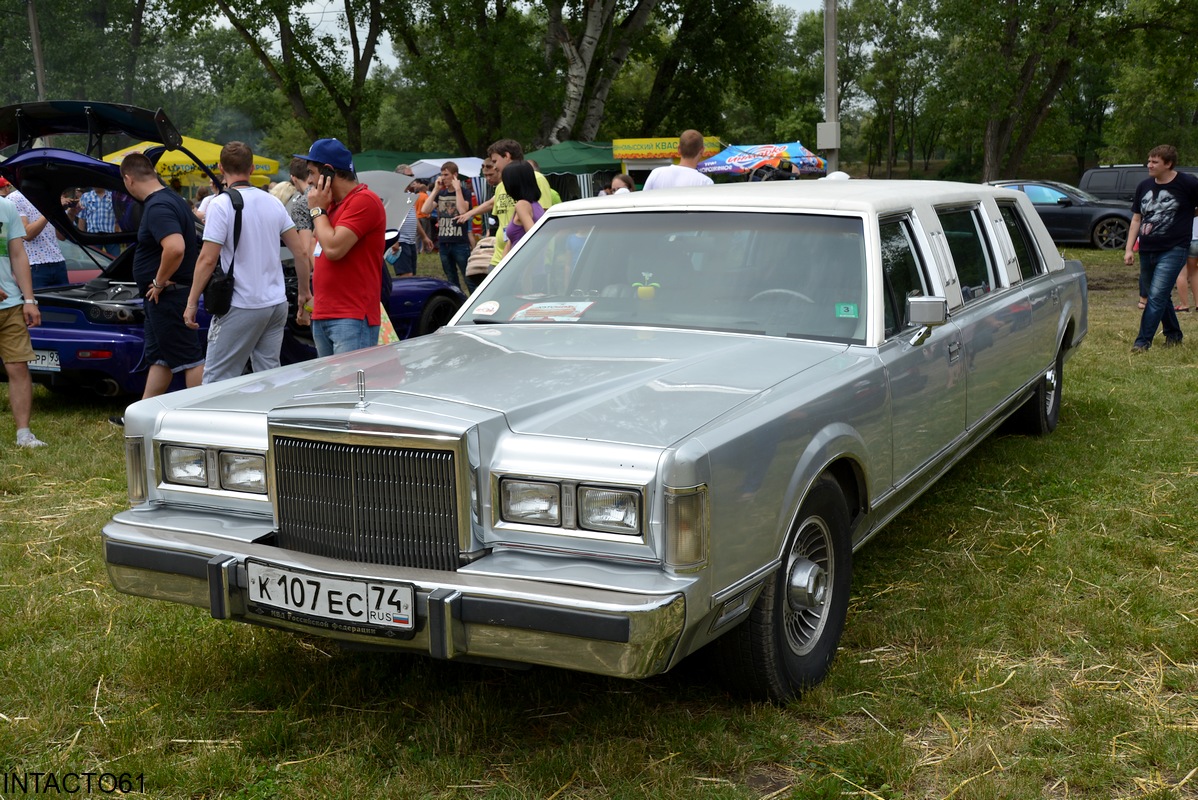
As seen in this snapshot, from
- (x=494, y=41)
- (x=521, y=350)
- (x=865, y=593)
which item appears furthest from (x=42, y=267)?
(x=494, y=41)

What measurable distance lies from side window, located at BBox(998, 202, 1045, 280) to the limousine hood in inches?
110

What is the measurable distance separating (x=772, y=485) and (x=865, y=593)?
1.59 metres

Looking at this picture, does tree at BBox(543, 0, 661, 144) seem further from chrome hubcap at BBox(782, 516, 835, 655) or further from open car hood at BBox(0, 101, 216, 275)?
chrome hubcap at BBox(782, 516, 835, 655)

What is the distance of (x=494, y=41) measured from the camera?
27.0 meters

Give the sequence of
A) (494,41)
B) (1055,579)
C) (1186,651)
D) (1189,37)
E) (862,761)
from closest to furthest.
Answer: (862,761), (1186,651), (1055,579), (1189,37), (494,41)

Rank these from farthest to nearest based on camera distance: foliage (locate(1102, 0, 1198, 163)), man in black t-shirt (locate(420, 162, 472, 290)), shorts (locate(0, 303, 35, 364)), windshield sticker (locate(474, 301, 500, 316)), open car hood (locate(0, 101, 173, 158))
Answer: foliage (locate(1102, 0, 1198, 163)), man in black t-shirt (locate(420, 162, 472, 290)), open car hood (locate(0, 101, 173, 158)), shorts (locate(0, 303, 35, 364)), windshield sticker (locate(474, 301, 500, 316))

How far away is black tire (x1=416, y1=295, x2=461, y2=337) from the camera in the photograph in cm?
943

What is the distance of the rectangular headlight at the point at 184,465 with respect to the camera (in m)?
3.56

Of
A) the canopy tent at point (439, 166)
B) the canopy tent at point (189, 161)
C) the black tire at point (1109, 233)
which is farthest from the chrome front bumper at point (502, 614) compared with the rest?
the canopy tent at point (439, 166)

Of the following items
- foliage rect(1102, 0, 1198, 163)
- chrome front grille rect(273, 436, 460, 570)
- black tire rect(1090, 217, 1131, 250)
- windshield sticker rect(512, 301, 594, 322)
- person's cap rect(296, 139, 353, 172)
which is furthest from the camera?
foliage rect(1102, 0, 1198, 163)

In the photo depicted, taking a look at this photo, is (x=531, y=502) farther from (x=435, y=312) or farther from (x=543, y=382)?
(x=435, y=312)

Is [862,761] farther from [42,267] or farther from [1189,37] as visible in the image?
[1189,37]

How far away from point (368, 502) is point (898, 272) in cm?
244

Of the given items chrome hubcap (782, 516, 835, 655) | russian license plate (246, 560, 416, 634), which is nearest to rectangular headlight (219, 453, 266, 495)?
russian license plate (246, 560, 416, 634)
